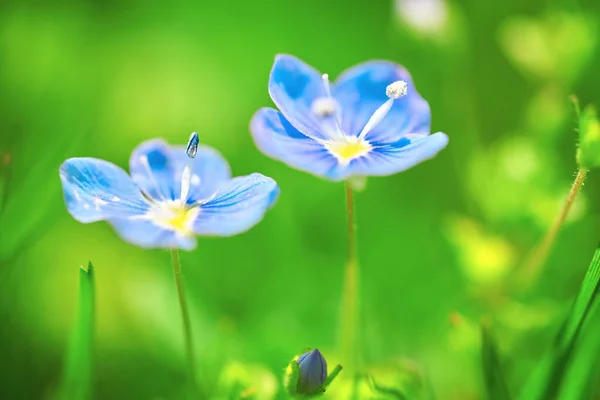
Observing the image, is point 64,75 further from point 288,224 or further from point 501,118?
point 501,118

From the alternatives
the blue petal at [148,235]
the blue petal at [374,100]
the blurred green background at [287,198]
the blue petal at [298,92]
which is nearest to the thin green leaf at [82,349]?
the blue petal at [148,235]

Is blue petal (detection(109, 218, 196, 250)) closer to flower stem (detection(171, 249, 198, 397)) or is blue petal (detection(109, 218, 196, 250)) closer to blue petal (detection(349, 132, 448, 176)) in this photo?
flower stem (detection(171, 249, 198, 397))

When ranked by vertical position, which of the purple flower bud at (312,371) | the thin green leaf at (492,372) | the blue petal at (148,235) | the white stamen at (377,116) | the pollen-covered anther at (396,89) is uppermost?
the pollen-covered anther at (396,89)

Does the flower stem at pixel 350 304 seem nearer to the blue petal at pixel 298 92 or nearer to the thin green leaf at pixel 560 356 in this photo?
the blue petal at pixel 298 92

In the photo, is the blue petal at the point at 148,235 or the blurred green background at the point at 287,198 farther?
the blurred green background at the point at 287,198

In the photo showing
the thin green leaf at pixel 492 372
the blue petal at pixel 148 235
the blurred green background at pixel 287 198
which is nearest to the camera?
the blue petal at pixel 148 235

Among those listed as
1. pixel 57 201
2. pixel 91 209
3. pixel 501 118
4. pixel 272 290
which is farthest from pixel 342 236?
pixel 91 209

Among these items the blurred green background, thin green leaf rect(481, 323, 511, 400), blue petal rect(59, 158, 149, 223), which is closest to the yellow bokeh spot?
the blurred green background
